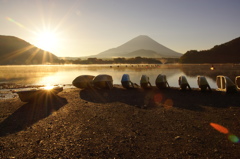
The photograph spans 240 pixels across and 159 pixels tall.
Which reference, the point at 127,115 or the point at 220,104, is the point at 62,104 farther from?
the point at 220,104

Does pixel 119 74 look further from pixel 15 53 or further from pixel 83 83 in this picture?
pixel 15 53

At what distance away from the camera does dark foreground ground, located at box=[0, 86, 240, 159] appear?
474 cm

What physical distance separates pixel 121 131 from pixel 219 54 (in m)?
104

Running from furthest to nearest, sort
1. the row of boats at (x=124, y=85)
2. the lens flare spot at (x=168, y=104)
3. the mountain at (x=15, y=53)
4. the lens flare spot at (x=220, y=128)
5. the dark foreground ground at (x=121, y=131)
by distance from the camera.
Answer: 1. the mountain at (x=15, y=53)
2. the row of boats at (x=124, y=85)
3. the lens flare spot at (x=168, y=104)
4. the lens flare spot at (x=220, y=128)
5. the dark foreground ground at (x=121, y=131)

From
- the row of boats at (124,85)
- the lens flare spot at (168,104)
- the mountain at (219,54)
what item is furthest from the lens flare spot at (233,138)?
the mountain at (219,54)

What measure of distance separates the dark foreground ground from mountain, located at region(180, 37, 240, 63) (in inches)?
3663

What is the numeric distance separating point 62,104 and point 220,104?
29.2 ft

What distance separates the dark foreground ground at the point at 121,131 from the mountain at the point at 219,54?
9304 centimetres

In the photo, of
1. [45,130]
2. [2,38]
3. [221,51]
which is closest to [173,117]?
[45,130]

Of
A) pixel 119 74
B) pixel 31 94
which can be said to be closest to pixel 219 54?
pixel 119 74

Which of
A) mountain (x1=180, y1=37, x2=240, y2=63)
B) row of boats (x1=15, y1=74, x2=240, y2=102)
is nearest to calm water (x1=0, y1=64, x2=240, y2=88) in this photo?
row of boats (x1=15, y1=74, x2=240, y2=102)

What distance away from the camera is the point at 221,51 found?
94.6 metres

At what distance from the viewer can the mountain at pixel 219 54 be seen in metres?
88.5

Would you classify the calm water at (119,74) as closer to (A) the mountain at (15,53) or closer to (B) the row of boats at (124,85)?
(B) the row of boats at (124,85)
